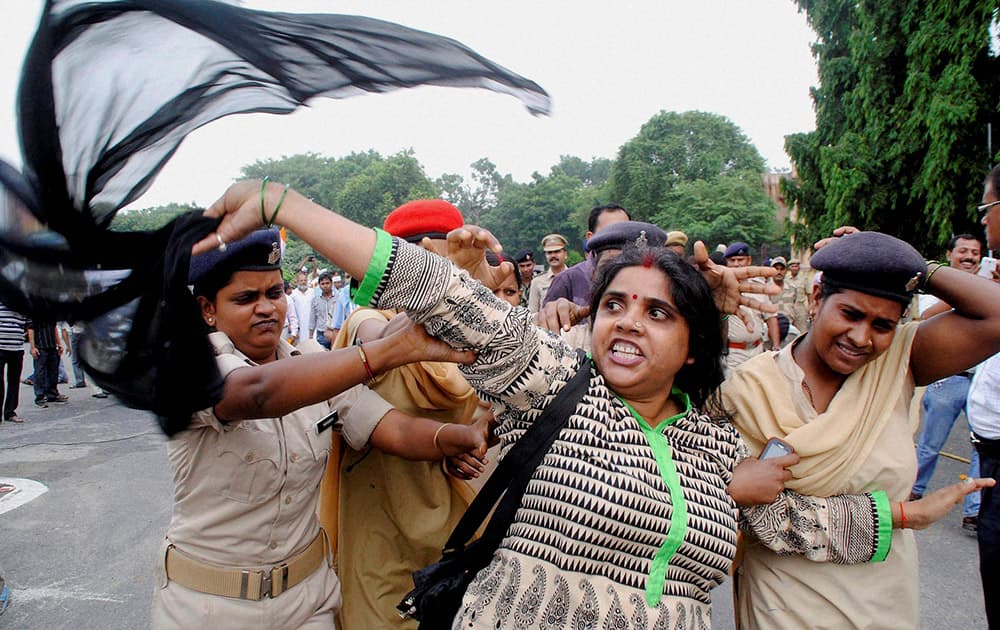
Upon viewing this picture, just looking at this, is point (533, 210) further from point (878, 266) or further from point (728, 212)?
point (878, 266)

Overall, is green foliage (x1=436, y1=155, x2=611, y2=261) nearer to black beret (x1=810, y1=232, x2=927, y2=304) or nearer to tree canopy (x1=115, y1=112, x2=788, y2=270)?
tree canopy (x1=115, y1=112, x2=788, y2=270)

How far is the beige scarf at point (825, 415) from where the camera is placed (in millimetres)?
1854

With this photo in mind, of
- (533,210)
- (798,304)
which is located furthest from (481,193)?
(798,304)

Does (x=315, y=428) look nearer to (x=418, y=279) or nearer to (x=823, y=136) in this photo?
(x=418, y=279)

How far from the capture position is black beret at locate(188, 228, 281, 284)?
5.92 feet

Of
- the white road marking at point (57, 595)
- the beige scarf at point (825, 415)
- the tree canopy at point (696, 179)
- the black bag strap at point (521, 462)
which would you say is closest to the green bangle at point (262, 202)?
the black bag strap at point (521, 462)

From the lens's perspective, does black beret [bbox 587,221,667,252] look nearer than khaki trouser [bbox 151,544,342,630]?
No

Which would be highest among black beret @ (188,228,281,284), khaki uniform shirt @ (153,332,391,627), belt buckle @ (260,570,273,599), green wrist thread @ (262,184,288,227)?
green wrist thread @ (262,184,288,227)

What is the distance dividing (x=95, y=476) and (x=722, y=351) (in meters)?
6.02

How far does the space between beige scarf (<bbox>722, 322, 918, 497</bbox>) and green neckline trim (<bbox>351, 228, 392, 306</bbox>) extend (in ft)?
4.00

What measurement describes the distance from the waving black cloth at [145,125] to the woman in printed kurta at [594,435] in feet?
0.62

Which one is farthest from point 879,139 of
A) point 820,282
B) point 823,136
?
A: point 820,282

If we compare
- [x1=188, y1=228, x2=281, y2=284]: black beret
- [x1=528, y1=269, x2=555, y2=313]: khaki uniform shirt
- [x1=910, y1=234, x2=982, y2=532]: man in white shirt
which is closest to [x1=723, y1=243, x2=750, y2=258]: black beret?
[x1=910, y1=234, x2=982, y2=532]: man in white shirt

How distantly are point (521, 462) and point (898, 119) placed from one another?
50.6 ft
